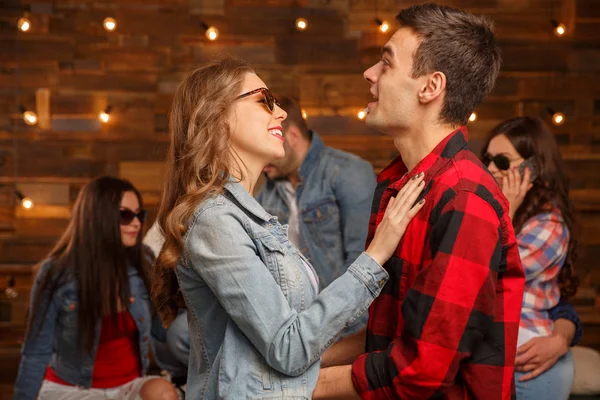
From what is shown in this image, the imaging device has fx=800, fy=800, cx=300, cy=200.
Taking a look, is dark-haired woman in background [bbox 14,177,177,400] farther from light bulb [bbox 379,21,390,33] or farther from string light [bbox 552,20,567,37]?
string light [bbox 552,20,567,37]

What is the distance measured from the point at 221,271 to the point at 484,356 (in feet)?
2.18

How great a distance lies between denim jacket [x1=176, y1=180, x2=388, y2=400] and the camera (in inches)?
75.5

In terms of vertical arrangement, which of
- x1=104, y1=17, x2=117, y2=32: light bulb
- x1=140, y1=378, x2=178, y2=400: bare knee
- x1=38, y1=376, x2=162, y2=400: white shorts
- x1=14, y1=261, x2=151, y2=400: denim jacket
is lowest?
x1=38, y1=376, x2=162, y2=400: white shorts

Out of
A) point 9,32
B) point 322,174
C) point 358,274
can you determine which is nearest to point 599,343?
point 322,174

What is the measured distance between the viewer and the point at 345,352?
2.37 m

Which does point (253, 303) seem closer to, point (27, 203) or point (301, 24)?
point (301, 24)

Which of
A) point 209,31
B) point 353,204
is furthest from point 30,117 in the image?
point 353,204

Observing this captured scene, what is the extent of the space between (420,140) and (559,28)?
4130 mm

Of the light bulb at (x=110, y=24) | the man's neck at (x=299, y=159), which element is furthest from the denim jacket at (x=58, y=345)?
the light bulb at (x=110, y=24)

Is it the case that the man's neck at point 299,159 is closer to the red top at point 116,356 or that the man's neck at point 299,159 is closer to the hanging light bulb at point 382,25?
the red top at point 116,356

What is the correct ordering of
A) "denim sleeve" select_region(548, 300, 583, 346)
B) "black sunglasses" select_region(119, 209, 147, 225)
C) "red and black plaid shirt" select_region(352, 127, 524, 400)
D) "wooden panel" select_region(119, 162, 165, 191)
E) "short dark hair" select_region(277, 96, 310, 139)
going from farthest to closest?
"wooden panel" select_region(119, 162, 165, 191) → "short dark hair" select_region(277, 96, 310, 139) → "black sunglasses" select_region(119, 209, 147, 225) → "denim sleeve" select_region(548, 300, 583, 346) → "red and black plaid shirt" select_region(352, 127, 524, 400)

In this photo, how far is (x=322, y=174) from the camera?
425 centimetres

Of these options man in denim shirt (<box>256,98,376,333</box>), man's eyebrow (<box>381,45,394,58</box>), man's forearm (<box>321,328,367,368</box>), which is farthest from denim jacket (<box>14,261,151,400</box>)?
man's eyebrow (<box>381,45,394,58</box>)

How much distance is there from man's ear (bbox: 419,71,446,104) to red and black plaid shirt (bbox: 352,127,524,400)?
116mm
